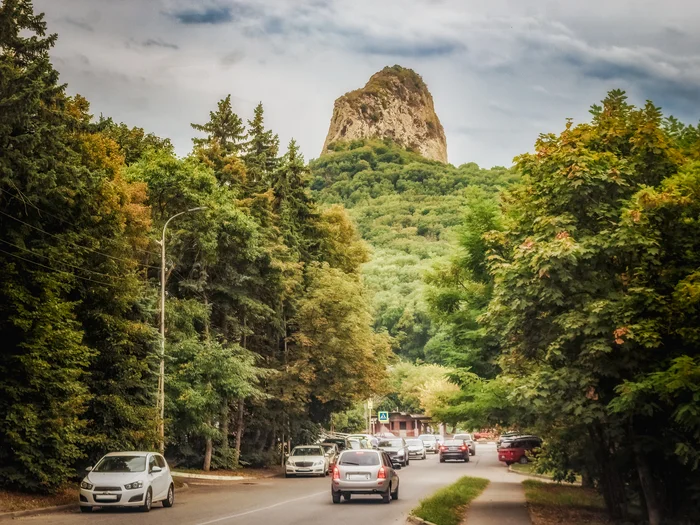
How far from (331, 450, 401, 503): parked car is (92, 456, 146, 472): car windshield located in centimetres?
564

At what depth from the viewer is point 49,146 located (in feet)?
78.4

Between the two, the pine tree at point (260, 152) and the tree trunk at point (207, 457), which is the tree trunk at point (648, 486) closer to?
the tree trunk at point (207, 457)

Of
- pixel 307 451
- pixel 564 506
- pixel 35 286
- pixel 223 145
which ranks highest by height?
pixel 223 145

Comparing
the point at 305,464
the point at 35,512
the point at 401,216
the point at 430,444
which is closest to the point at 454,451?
the point at 305,464

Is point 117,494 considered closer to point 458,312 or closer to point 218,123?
A: point 458,312

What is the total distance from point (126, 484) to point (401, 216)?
13099 centimetres

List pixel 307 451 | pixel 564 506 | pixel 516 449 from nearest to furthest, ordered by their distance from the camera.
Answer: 1. pixel 564 506
2. pixel 307 451
3. pixel 516 449

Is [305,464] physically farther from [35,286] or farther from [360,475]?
[35,286]

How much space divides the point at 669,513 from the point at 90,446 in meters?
18.3

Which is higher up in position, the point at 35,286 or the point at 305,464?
the point at 35,286

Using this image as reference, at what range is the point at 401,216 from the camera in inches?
5930

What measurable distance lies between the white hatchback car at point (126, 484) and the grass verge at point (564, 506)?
1011 cm

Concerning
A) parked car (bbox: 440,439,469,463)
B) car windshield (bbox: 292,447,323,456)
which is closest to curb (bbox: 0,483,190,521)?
car windshield (bbox: 292,447,323,456)

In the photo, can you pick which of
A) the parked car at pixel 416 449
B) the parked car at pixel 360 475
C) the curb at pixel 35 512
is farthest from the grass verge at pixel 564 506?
the parked car at pixel 416 449
